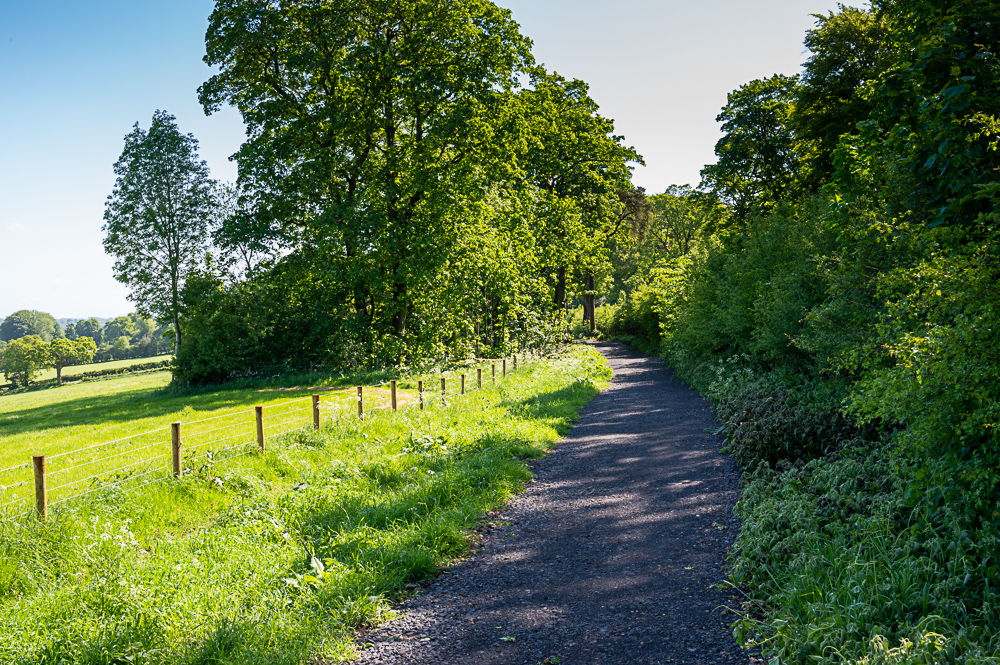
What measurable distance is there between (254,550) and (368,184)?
2042 cm

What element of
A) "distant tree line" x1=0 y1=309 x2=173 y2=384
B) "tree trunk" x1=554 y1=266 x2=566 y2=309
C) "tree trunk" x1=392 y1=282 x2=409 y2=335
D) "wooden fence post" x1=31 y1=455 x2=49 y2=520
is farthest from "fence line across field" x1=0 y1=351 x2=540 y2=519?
"distant tree line" x1=0 y1=309 x2=173 y2=384

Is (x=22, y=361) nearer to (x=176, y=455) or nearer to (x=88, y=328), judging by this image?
(x=176, y=455)

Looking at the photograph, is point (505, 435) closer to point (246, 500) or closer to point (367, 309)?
point (246, 500)

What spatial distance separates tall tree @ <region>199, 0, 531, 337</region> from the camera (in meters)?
22.5

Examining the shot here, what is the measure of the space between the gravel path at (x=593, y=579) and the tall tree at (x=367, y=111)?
14971 mm

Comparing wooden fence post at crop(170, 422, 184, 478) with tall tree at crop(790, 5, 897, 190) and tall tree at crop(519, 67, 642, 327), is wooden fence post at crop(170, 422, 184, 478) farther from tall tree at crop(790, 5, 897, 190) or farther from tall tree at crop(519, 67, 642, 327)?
tall tree at crop(519, 67, 642, 327)

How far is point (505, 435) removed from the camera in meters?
11.3

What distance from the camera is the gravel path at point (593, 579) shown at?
445 centimetres

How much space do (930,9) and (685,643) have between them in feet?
21.0

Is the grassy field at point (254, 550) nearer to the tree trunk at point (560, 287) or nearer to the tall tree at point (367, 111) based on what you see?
the tall tree at point (367, 111)

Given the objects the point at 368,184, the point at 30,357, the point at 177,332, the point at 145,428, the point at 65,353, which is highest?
the point at 368,184

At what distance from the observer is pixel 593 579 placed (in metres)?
5.61

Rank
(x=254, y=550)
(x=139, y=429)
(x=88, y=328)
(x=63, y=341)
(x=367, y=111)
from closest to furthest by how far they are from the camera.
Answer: (x=254, y=550) → (x=139, y=429) → (x=367, y=111) → (x=63, y=341) → (x=88, y=328)

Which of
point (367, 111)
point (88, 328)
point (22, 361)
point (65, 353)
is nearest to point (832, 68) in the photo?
point (367, 111)
